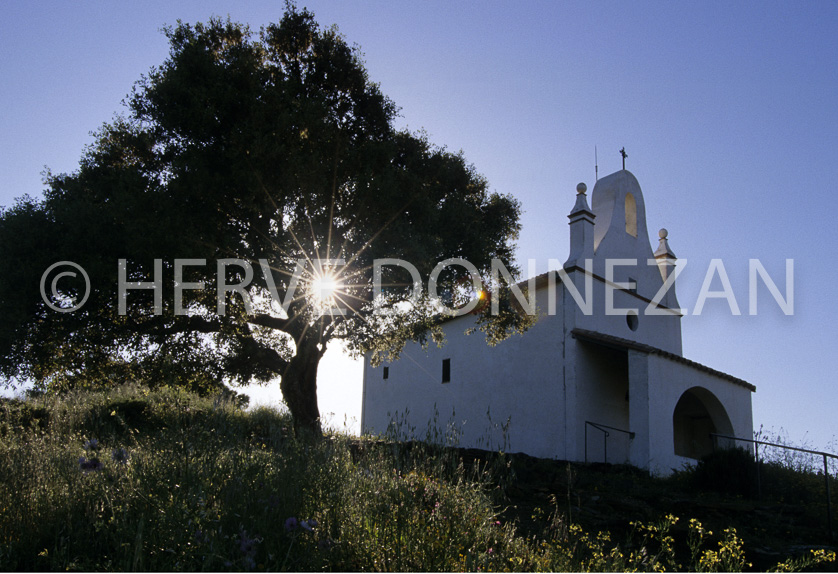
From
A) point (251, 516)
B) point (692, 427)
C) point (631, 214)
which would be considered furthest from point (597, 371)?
point (251, 516)

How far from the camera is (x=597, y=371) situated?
59.2ft

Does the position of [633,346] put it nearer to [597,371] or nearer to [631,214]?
[597,371]

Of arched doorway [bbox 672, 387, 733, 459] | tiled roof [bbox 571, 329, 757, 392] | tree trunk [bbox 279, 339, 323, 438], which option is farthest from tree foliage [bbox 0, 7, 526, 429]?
arched doorway [bbox 672, 387, 733, 459]

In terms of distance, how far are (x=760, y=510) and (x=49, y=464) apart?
10.5 m

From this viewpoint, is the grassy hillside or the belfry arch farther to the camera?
the belfry arch

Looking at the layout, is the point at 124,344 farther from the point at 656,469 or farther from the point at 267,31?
the point at 656,469

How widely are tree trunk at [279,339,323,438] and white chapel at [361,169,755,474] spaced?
4.22 metres

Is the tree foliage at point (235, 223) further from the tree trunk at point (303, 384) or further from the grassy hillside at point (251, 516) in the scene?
the grassy hillside at point (251, 516)

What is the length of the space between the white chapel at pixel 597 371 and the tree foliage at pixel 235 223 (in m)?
4.72

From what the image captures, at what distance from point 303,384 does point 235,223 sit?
3750 mm

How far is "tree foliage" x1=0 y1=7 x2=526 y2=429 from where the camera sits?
39.8 feet

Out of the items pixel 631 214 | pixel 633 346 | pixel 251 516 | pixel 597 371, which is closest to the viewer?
pixel 251 516

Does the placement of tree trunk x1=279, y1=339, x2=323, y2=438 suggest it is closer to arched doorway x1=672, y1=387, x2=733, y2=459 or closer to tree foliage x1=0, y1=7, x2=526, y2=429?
tree foliage x1=0, y1=7, x2=526, y2=429

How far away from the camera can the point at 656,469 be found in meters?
15.3
